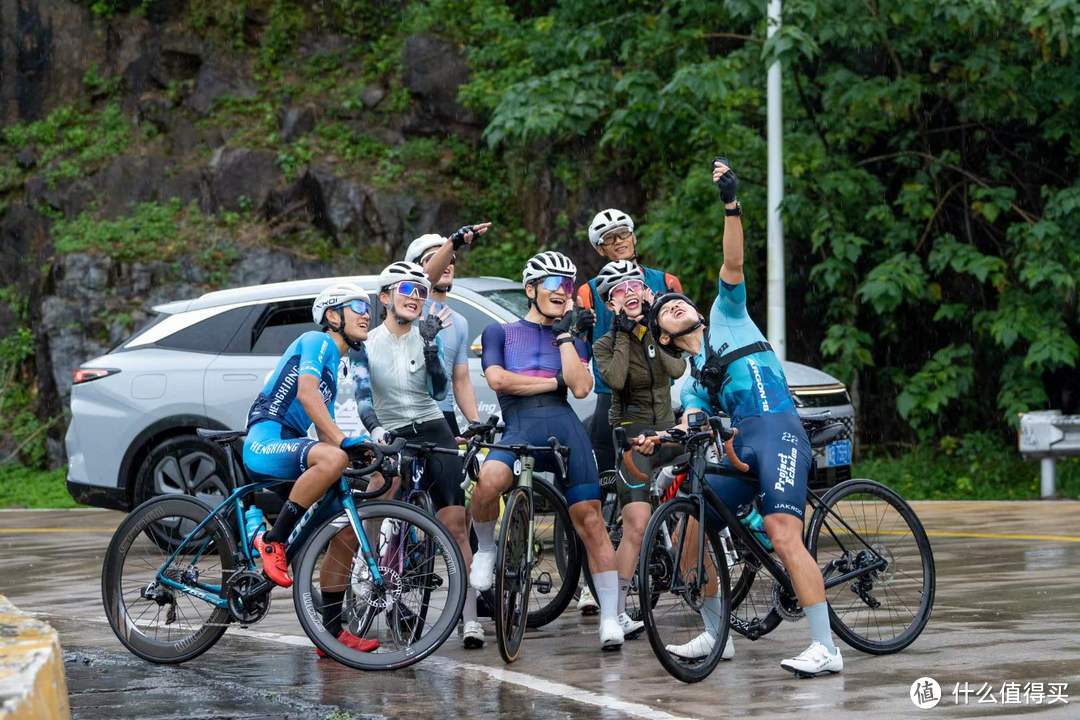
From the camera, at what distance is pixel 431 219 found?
22.0 m

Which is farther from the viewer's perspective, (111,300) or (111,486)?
(111,300)

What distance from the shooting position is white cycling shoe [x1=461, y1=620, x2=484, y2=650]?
8.35m

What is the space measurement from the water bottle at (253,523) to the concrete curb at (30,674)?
2628 millimetres

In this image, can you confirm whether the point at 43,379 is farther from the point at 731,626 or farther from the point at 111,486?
the point at 731,626

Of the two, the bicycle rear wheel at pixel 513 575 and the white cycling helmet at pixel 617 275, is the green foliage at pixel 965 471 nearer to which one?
the white cycling helmet at pixel 617 275

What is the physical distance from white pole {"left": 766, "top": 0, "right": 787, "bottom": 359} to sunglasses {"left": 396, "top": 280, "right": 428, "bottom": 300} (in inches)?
300

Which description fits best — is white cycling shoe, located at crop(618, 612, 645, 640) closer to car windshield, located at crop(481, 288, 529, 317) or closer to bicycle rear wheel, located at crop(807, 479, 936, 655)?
bicycle rear wheel, located at crop(807, 479, 936, 655)

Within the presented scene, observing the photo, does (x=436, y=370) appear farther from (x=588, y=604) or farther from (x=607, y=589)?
(x=588, y=604)

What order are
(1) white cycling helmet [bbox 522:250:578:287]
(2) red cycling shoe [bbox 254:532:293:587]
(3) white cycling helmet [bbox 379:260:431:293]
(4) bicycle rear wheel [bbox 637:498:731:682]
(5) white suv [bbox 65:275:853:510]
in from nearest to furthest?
(4) bicycle rear wheel [bbox 637:498:731:682], (2) red cycling shoe [bbox 254:532:293:587], (1) white cycling helmet [bbox 522:250:578:287], (3) white cycling helmet [bbox 379:260:431:293], (5) white suv [bbox 65:275:853:510]

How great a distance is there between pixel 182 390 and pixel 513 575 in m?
5.64

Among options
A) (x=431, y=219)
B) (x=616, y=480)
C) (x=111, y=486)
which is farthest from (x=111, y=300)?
(x=616, y=480)

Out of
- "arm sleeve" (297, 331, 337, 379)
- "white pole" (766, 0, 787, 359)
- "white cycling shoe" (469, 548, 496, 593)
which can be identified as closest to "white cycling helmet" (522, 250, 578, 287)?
"arm sleeve" (297, 331, 337, 379)

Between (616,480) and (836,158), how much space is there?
321 inches

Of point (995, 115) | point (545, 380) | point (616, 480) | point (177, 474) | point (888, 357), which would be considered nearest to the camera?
point (545, 380)
